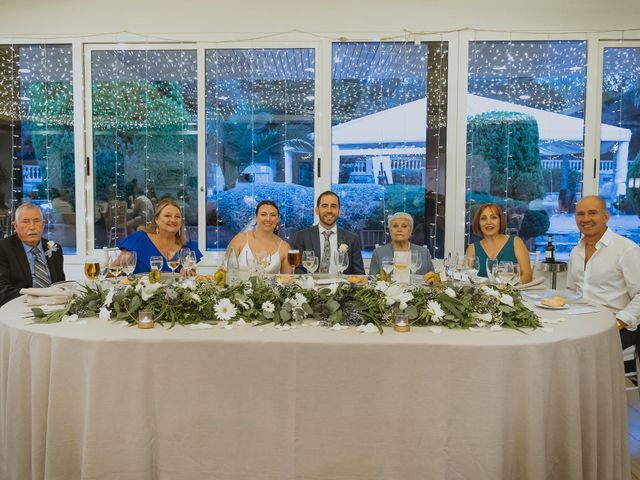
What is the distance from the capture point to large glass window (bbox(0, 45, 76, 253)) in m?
4.59

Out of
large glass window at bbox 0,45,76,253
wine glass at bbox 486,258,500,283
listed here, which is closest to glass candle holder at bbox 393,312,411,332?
wine glass at bbox 486,258,500,283

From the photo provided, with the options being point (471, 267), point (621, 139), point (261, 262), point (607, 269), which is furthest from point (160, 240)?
point (621, 139)

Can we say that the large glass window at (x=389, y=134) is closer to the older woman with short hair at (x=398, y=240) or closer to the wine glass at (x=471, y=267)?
the older woman with short hair at (x=398, y=240)

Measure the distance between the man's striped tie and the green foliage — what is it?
3.34 meters

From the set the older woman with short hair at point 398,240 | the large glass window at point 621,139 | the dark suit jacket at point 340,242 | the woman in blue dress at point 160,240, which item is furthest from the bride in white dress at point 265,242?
the large glass window at point 621,139

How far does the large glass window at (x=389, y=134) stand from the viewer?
173 inches

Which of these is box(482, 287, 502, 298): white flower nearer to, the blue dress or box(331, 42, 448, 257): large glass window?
the blue dress

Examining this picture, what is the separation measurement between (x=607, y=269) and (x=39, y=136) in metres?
4.61

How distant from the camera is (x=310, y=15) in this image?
4336 mm

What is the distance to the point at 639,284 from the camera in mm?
2752

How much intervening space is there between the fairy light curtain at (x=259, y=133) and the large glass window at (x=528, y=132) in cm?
143

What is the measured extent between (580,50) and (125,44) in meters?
3.85

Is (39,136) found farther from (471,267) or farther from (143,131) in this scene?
(471,267)

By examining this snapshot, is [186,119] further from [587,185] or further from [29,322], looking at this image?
[587,185]
